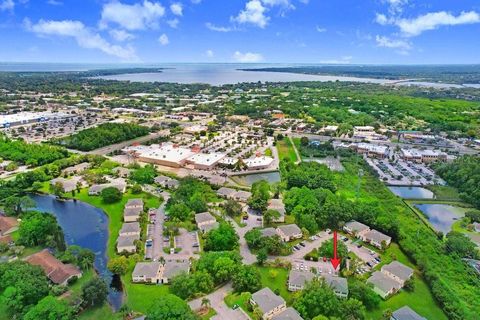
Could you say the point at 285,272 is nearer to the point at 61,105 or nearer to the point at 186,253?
the point at 186,253

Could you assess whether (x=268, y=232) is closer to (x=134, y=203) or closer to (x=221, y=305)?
(x=221, y=305)

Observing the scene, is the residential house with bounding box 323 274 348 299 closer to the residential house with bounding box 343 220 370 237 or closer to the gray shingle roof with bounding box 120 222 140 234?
the residential house with bounding box 343 220 370 237

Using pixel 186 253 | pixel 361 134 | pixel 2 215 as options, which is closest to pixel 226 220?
pixel 186 253

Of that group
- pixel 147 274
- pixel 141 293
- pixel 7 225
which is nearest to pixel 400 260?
pixel 147 274

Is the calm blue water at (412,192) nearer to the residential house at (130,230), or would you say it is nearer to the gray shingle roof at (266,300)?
the gray shingle roof at (266,300)

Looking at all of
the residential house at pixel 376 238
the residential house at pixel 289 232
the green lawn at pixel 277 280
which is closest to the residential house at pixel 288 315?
the green lawn at pixel 277 280

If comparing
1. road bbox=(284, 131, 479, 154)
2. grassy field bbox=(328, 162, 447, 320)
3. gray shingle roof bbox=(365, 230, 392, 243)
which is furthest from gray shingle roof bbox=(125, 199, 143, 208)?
road bbox=(284, 131, 479, 154)
